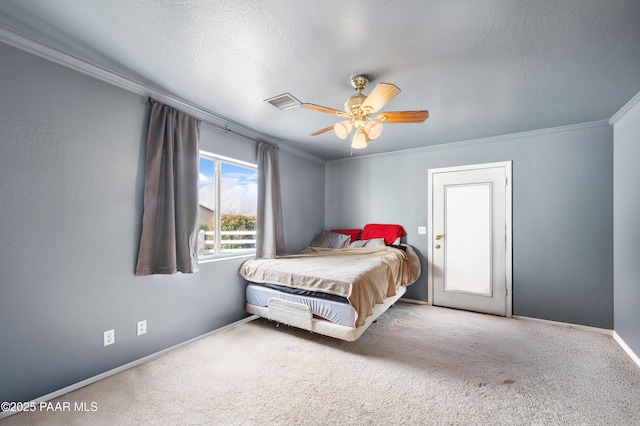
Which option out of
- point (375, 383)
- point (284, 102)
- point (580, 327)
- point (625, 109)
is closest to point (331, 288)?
point (375, 383)

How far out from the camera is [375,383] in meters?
2.03

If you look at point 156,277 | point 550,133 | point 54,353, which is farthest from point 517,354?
point 54,353

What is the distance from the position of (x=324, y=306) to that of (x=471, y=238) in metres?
2.39

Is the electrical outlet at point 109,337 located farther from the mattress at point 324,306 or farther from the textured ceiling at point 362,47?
the textured ceiling at point 362,47

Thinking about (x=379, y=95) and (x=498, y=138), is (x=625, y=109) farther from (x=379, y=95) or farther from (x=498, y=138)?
(x=379, y=95)

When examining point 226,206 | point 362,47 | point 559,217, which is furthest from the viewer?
point 226,206

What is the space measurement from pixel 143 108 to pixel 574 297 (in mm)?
4931

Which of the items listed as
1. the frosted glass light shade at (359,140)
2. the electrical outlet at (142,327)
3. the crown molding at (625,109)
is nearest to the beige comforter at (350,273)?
the electrical outlet at (142,327)

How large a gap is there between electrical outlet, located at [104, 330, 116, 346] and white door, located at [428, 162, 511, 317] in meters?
3.74

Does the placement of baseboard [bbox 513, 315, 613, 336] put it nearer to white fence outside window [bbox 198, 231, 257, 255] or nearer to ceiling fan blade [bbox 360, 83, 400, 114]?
ceiling fan blade [bbox 360, 83, 400, 114]

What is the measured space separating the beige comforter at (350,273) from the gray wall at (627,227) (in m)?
2.01

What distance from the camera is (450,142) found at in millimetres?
3807

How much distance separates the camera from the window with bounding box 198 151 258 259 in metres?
3.05

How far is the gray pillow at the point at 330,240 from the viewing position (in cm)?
436
